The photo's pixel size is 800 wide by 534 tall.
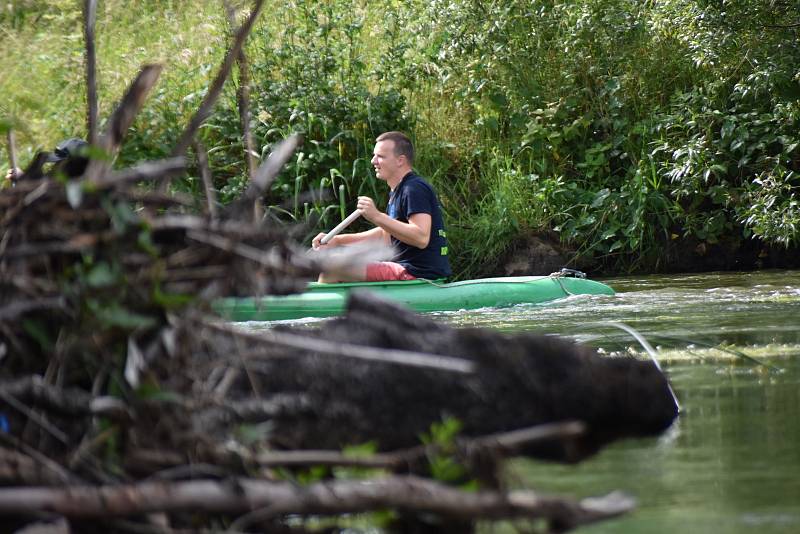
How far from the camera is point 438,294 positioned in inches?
349

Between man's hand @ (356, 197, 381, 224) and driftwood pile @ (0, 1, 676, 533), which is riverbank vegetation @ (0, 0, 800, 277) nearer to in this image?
man's hand @ (356, 197, 381, 224)

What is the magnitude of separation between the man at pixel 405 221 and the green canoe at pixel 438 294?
5.4 inches

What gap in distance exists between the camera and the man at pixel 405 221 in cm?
862

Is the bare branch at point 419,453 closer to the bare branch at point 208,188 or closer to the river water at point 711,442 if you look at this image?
the river water at point 711,442

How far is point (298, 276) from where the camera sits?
83.0 inches

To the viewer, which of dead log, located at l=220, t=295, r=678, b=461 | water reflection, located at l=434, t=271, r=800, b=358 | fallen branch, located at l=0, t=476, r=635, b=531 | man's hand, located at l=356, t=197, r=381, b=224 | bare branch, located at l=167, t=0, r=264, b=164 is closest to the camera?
fallen branch, located at l=0, t=476, r=635, b=531

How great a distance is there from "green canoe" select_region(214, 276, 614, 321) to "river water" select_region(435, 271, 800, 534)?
162cm

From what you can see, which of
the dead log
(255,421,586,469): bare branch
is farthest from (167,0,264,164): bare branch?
(255,421,586,469): bare branch

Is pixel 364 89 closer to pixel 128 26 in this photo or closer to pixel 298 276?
pixel 128 26

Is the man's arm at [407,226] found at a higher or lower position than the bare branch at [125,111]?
lower

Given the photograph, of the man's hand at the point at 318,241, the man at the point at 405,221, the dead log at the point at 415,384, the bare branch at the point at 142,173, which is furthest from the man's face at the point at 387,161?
the bare branch at the point at 142,173

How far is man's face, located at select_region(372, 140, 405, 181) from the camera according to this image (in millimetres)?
8828

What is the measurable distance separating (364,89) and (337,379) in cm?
1076

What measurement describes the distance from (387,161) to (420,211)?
1.52 feet
